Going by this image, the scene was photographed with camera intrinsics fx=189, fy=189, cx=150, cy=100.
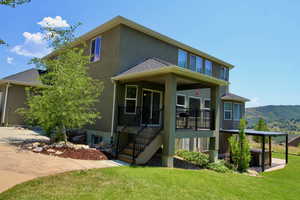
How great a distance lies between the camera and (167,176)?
623 cm

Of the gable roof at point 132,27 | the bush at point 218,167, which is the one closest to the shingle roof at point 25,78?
the gable roof at point 132,27

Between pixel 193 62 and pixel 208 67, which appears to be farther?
pixel 208 67

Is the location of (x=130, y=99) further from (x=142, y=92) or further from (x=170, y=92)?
(x=170, y=92)

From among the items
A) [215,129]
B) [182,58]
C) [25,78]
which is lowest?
[215,129]

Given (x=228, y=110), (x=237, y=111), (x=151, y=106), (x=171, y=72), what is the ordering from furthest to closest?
(x=237, y=111) → (x=228, y=110) → (x=151, y=106) → (x=171, y=72)

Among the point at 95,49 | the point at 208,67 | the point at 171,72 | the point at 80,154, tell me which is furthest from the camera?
the point at 208,67

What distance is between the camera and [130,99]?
10883mm

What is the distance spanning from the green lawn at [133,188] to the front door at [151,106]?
509 centimetres

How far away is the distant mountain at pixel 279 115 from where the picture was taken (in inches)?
3228

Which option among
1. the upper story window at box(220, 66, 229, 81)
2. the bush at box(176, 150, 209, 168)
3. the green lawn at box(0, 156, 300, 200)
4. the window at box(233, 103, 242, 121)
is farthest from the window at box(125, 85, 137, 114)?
the window at box(233, 103, 242, 121)

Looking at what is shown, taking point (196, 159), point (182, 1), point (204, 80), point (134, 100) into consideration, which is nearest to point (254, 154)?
point (196, 159)

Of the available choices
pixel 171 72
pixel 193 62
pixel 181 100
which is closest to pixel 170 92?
pixel 171 72

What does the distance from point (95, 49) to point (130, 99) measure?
451 cm

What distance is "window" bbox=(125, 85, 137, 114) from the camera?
427 inches
